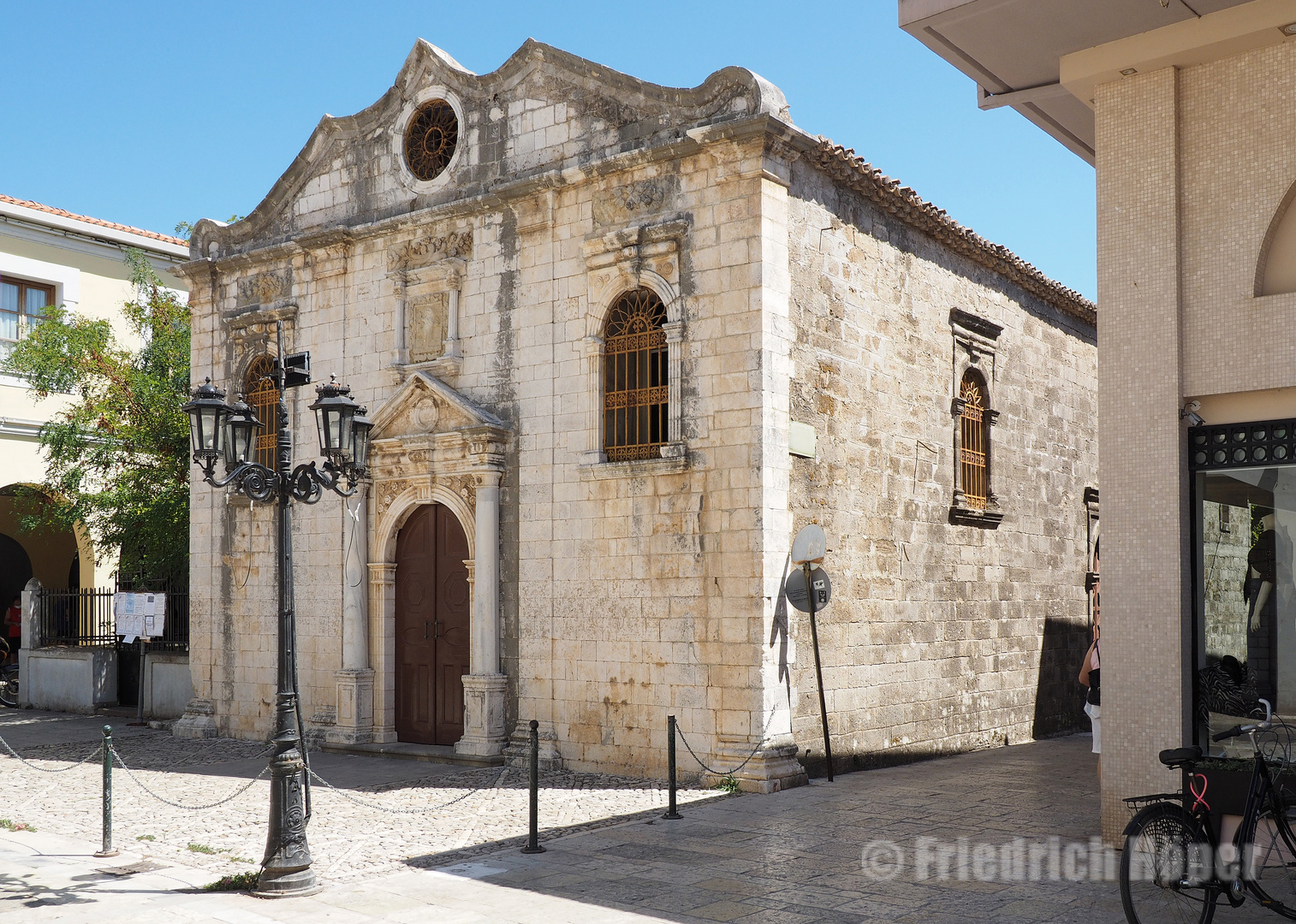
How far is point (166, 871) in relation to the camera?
26.1ft

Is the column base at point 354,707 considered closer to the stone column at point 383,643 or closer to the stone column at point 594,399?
the stone column at point 383,643

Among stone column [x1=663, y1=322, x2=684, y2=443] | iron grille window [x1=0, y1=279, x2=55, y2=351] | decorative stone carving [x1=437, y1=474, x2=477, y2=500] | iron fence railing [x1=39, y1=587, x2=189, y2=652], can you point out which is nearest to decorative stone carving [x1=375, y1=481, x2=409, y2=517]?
decorative stone carving [x1=437, y1=474, x2=477, y2=500]

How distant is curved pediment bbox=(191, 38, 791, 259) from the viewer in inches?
454

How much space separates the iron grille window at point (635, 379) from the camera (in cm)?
1166

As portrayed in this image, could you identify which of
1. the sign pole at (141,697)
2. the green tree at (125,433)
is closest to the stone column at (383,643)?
the sign pole at (141,697)

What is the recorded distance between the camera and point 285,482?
797cm

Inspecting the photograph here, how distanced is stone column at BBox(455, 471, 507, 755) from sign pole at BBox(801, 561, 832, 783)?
3289 millimetres

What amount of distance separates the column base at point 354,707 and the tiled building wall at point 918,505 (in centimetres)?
523

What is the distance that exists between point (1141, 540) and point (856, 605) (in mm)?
4452

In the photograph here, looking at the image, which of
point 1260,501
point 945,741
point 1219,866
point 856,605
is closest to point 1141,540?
point 1260,501

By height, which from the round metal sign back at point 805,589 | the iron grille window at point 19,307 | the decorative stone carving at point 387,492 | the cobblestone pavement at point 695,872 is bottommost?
the cobblestone pavement at point 695,872

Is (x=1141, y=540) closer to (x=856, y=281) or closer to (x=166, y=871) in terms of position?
(x=856, y=281)

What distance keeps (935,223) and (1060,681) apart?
674cm

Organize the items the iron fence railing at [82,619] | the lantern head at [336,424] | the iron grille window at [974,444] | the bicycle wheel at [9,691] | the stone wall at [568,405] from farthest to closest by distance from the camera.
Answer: the bicycle wheel at [9,691]
the iron fence railing at [82,619]
the iron grille window at [974,444]
the stone wall at [568,405]
the lantern head at [336,424]
